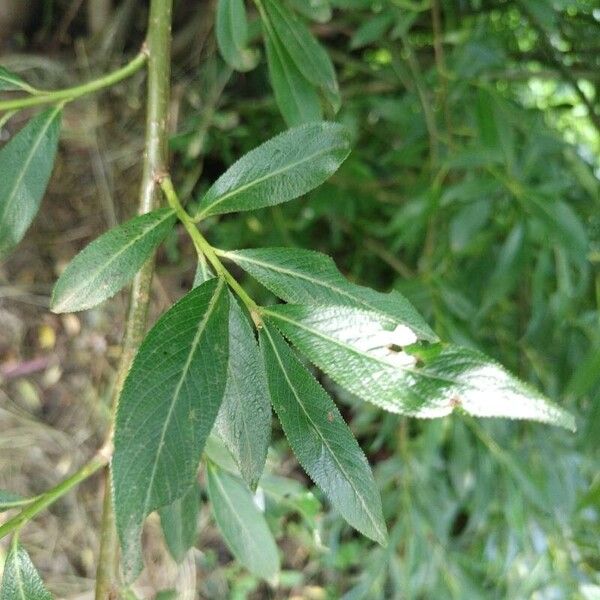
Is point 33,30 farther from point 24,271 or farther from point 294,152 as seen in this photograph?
point 294,152

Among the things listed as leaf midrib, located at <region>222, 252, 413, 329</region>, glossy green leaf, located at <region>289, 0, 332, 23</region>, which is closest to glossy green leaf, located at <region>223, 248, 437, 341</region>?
leaf midrib, located at <region>222, 252, 413, 329</region>

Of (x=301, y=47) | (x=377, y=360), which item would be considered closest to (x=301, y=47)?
(x=301, y=47)

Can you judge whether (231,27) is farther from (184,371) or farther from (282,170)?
(184,371)

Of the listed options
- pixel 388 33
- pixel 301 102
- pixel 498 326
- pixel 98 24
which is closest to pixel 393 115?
pixel 388 33

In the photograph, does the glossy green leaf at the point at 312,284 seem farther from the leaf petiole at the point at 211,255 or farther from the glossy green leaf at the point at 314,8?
the glossy green leaf at the point at 314,8

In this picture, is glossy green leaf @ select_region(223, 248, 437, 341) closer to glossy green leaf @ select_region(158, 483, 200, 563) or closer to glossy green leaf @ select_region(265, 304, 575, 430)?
glossy green leaf @ select_region(265, 304, 575, 430)

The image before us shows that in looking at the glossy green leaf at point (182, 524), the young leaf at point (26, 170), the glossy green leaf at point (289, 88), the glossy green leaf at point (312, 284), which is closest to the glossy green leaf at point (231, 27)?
the glossy green leaf at point (289, 88)
